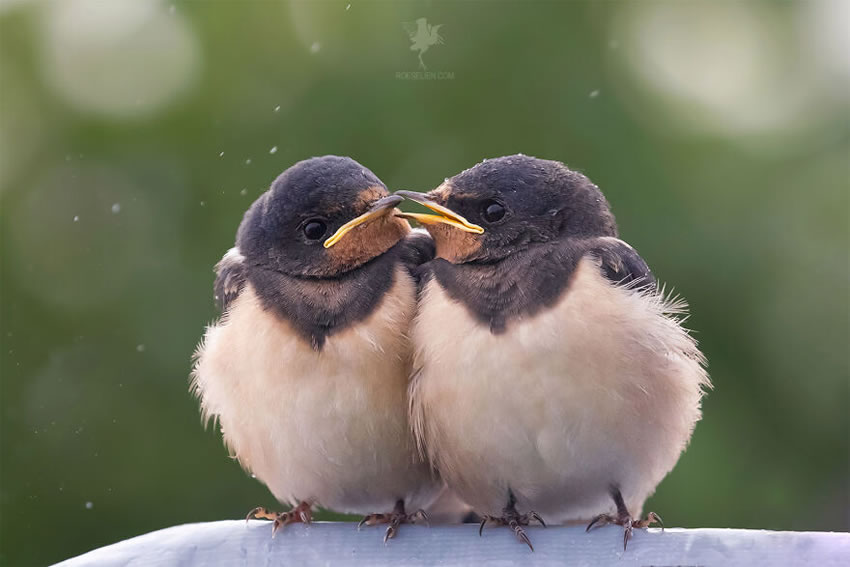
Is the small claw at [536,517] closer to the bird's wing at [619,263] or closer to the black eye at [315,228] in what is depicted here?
the bird's wing at [619,263]

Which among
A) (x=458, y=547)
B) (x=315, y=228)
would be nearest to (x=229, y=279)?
(x=315, y=228)

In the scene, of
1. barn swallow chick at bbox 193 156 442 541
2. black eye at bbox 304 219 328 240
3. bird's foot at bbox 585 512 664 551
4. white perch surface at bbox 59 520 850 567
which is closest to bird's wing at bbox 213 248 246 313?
barn swallow chick at bbox 193 156 442 541

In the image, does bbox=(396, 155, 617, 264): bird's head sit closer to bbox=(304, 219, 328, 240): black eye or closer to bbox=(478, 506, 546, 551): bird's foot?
bbox=(304, 219, 328, 240): black eye

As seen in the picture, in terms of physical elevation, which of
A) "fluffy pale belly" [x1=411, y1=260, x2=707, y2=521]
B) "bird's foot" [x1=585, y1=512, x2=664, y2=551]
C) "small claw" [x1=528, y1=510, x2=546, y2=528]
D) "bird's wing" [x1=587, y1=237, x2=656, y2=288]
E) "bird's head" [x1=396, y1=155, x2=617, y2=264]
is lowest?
"small claw" [x1=528, y1=510, x2=546, y2=528]

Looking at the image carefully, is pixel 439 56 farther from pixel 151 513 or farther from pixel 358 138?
pixel 151 513

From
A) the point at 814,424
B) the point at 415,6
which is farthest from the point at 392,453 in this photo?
the point at 814,424
